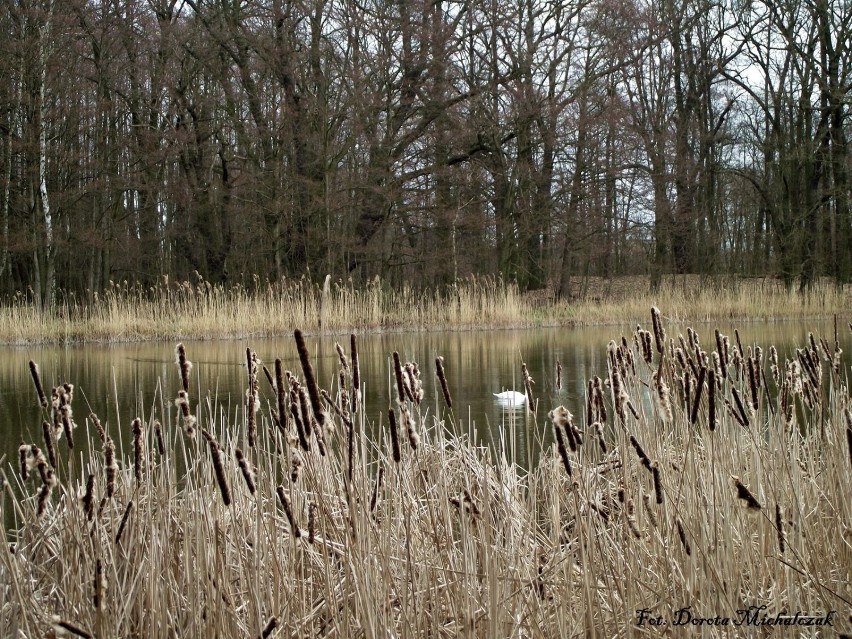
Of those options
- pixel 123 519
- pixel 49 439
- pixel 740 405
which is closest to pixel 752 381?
pixel 740 405

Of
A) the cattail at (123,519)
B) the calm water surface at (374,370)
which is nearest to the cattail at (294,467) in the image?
the cattail at (123,519)

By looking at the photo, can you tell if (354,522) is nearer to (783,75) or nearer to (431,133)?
(431,133)

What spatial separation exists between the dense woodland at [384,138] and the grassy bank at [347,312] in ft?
5.15

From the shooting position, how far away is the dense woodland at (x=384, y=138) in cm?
1576

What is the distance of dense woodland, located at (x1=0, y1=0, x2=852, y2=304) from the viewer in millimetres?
15758

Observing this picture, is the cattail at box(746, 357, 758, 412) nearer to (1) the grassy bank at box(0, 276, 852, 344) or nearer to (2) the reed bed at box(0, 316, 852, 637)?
(2) the reed bed at box(0, 316, 852, 637)

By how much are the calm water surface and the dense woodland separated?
14.5ft

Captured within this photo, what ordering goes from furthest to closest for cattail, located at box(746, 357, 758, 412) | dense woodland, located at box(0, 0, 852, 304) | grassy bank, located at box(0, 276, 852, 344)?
1. dense woodland, located at box(0, 0, 852, 304)
2. grassy bank, located at box(0, 276, 852, 344)
3. cattail, located at box(746, 357, 758, 412)

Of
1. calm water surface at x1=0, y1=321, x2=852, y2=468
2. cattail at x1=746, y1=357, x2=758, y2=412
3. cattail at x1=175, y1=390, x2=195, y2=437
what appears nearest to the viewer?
cattail at x1=175, y1=390, x2=195, y2=437

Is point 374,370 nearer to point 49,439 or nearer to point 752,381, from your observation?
point 752,381

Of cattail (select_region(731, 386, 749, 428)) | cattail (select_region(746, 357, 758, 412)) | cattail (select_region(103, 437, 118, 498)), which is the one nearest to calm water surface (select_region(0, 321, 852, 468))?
cattail (select_region(746, 357, 758, 412))

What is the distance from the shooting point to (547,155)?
771 inches

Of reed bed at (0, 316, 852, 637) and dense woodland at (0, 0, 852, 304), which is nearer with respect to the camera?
reed bed at (0, 316, 852, 637)

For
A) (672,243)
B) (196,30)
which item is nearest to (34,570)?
(196,30)
